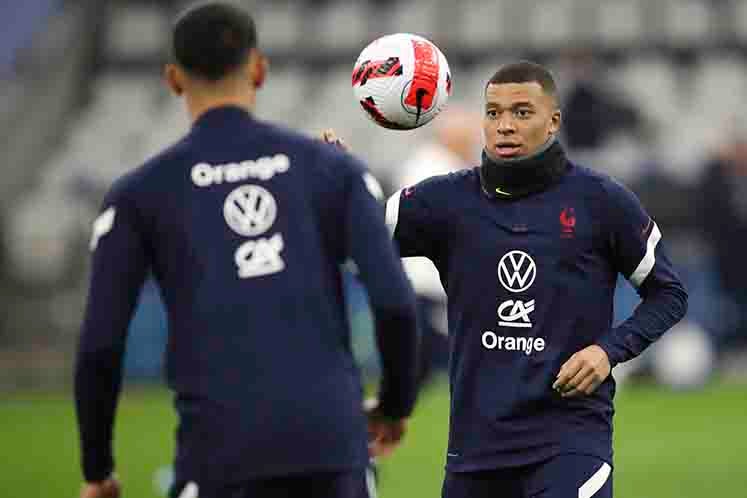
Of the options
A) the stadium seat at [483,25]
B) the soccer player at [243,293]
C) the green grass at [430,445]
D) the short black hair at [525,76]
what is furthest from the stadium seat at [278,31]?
the soccer player at [243,293]

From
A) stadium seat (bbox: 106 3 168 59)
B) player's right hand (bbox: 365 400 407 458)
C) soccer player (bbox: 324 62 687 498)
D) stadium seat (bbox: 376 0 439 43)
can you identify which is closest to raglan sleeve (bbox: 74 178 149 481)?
player's right hand (bbox: 365 400 407 458)

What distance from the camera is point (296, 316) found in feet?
14.4

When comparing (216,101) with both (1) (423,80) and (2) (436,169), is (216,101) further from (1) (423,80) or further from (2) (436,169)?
(2) (436,169)

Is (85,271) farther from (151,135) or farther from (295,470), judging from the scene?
(295,470)

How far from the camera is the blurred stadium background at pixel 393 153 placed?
12281 millimetres

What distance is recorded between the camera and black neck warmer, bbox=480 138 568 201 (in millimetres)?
5812

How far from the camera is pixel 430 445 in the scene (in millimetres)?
12109

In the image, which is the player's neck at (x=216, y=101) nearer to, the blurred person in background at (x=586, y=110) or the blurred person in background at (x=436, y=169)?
the blurred person in background at (x=436, y=169)

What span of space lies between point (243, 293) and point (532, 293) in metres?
1.57

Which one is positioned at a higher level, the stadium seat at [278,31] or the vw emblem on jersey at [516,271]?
the vw emblem on jersey at [516,271]

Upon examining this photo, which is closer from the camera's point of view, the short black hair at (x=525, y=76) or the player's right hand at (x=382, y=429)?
the player's right hand at (x=382, y=429)

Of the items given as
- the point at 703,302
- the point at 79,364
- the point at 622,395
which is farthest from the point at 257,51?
the point at 703,302

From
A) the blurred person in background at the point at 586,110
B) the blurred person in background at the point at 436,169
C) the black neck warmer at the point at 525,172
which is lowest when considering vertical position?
the blurred person in background at the point at 586,110

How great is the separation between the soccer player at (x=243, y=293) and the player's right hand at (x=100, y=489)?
1.9 inches
